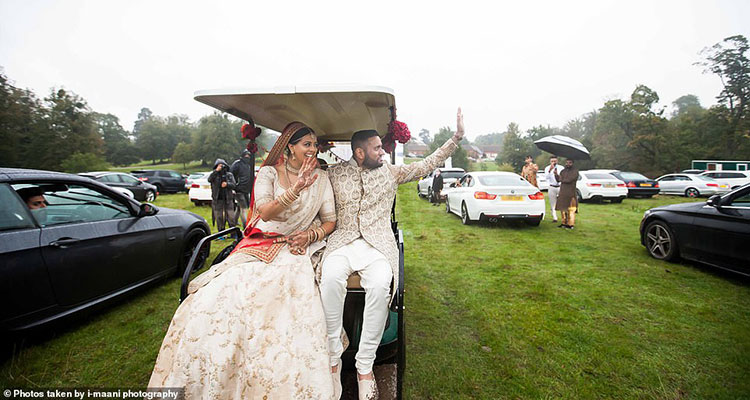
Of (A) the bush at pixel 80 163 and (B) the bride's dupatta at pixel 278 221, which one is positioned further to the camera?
(A) the bush at pixel 80 163

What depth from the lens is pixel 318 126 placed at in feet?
10.7

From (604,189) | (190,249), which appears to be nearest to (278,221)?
(190,249)

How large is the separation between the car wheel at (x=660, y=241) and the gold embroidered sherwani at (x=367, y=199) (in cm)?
456

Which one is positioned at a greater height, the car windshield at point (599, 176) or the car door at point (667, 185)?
the car windshield at point (599, 176)

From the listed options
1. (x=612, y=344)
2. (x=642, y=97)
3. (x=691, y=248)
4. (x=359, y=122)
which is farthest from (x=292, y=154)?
(x=642, y=97)

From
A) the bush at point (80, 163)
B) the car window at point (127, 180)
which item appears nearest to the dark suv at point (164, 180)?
the car window at point (127, 180)

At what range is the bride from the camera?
1.90 m

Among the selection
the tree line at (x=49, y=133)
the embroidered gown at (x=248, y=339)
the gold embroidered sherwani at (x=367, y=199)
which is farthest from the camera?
the tree line at (x=49, y=133)

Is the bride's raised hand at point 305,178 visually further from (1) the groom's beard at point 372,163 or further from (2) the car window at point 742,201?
(2) the car window at point 742,201

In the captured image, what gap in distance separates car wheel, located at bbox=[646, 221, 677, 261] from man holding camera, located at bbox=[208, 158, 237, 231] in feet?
25.8

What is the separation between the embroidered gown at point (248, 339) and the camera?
6.23 ft

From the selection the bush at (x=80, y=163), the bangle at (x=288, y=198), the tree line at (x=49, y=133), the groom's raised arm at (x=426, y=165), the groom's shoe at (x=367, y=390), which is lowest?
the groom's shoe at (x=367, y=390)

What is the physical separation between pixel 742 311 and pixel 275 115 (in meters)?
5.27

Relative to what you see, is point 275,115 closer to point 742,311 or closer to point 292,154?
point 292,154
